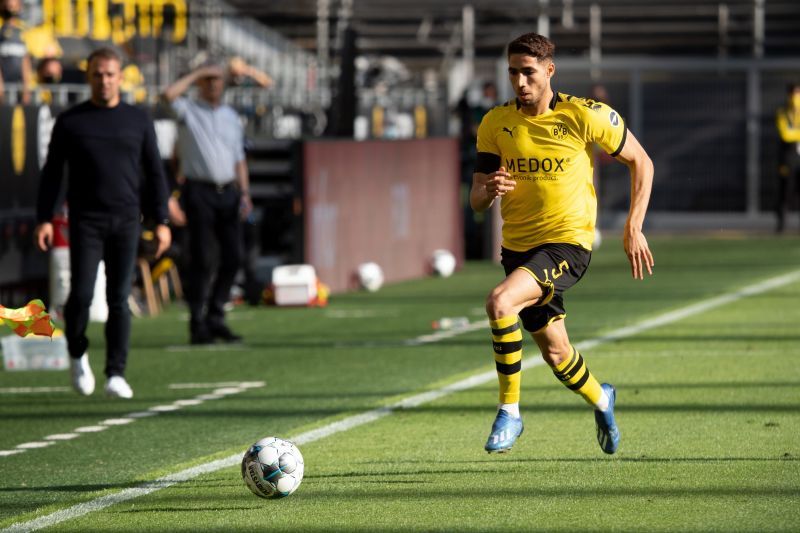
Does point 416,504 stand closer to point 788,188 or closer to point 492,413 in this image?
point 492,413

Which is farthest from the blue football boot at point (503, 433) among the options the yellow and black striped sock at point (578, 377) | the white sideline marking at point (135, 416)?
the white sideline marking at point (135, 416)

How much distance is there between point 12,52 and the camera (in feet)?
57.8

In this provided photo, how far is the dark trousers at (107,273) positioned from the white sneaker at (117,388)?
0.04m

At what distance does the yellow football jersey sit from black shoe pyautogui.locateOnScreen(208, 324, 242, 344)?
19.6ft

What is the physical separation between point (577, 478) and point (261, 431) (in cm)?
236

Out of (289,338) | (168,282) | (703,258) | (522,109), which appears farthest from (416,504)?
(703,258)

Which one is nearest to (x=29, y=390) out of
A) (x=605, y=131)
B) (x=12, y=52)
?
(x=605, y=131)

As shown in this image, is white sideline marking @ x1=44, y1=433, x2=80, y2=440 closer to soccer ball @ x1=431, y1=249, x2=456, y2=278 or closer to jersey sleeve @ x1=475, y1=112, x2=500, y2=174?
jersey sleeve @ x1=475, y1=112, x2=500, y2=174

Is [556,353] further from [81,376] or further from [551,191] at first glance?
[81,376]

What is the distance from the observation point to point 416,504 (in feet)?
21.8

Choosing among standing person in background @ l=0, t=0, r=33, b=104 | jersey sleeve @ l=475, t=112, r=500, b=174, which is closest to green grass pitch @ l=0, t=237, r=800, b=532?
jersey sleeve @ l=475, t=112, r=500, b=174

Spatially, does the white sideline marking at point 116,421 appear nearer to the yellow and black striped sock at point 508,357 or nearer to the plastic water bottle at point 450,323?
the yellow and black striped sock at point 508,357

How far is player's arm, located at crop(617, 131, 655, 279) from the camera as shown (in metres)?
7.46

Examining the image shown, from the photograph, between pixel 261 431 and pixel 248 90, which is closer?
pixel 261 431
